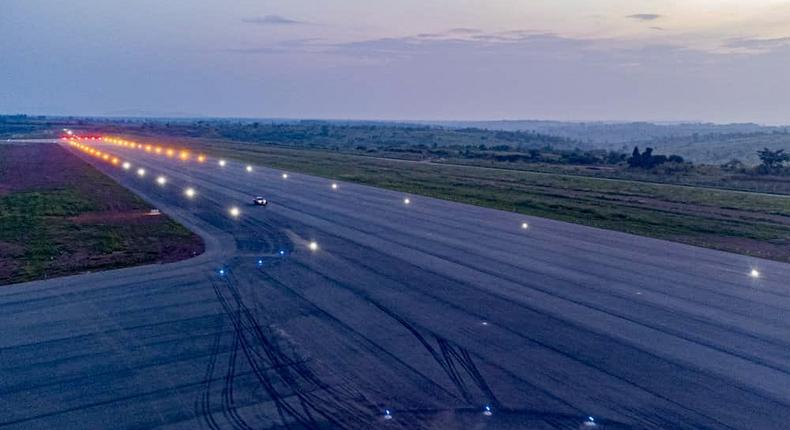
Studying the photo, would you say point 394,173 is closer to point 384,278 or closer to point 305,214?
point 305,214

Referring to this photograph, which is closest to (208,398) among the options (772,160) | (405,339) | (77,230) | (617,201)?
(405,339)

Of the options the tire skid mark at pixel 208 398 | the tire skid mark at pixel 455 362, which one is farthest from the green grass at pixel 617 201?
the tire skid mark at pixel 208 398

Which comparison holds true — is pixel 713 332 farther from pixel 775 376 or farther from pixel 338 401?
pixel 338 401

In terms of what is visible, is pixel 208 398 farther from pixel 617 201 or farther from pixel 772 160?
pixel 772 160

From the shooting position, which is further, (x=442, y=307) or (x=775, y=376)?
(x=442, y=307)

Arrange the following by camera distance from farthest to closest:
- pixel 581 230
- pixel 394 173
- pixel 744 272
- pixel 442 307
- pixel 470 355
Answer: pixel 394 173
pixel 581 230
pixel 744 272
pixel 442 307
pixel 470 355

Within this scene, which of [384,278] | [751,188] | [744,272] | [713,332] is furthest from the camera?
[751,188]

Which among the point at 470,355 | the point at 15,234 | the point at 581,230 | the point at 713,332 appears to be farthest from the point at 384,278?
the point at 15,234
